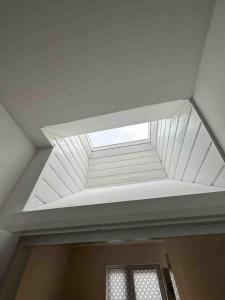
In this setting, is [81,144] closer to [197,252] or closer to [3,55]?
[3,55]

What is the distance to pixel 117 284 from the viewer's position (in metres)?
1.92

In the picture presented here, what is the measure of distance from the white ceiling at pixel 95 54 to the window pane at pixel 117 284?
206 cm

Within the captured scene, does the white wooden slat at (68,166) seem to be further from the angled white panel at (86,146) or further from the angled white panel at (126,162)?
the angled white panel at (86,146)

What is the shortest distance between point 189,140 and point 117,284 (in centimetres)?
200

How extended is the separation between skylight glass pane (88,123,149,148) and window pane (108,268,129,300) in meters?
1.70

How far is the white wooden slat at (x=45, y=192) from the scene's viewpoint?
1.02 meters

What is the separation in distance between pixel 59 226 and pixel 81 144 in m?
1.30

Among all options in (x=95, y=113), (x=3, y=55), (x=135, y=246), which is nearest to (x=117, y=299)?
(x=135, y=246)

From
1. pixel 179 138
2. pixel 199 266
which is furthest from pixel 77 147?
pixel 199 266

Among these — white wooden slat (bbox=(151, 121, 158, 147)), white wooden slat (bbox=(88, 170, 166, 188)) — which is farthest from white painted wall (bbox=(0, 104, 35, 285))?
white wooden slat (bbox=(151, 121, 158, 147))

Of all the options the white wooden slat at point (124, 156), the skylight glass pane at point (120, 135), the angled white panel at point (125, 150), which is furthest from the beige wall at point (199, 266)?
the skylight glass pane at point (120, 135)

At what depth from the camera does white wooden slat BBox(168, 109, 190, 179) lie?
1.09 m

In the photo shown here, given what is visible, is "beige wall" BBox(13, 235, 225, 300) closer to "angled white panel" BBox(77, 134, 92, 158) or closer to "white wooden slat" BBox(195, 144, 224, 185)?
"white wooden slat" BBox(195, 144, 224, 185)

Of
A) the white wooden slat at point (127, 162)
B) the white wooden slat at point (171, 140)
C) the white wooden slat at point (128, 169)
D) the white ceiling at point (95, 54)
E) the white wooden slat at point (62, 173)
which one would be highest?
the white wooden slat at point (127, 162)
